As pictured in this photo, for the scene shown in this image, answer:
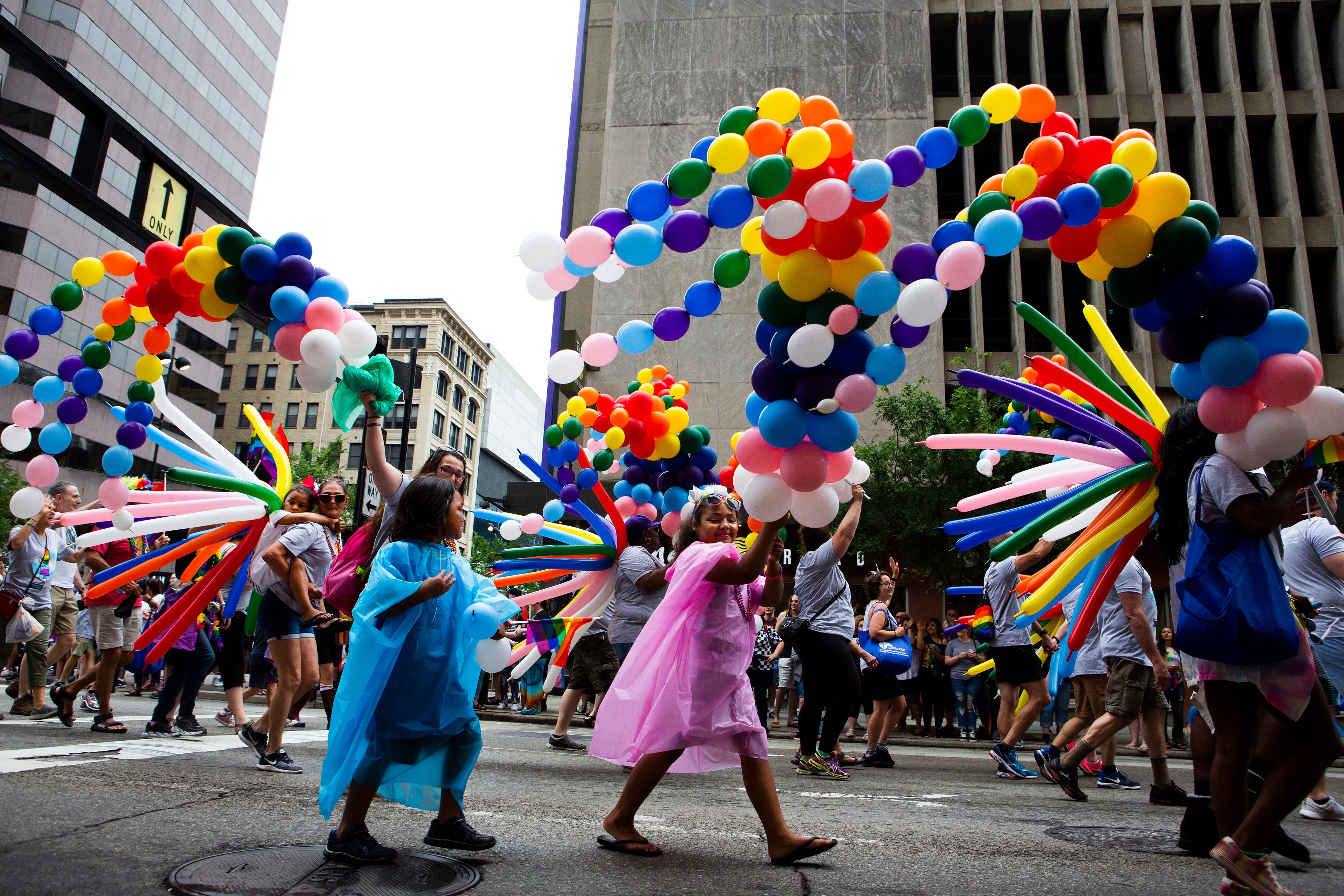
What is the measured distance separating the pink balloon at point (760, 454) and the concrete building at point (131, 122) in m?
29.6

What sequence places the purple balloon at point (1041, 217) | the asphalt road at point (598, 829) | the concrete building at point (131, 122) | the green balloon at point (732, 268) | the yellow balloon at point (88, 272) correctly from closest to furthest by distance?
the asphalt road at point (598, 829) → the purple balloon at point (1041, 217) → the green balloon at point (732, 268) → the yellow balloon at point (88, 272) → the concrete building at point (131, 122)

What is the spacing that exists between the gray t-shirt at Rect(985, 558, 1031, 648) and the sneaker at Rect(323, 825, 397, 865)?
5104 millimetres

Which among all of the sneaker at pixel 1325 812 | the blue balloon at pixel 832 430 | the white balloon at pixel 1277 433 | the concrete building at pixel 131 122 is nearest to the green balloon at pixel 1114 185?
the white balloon at pixel 1277 433

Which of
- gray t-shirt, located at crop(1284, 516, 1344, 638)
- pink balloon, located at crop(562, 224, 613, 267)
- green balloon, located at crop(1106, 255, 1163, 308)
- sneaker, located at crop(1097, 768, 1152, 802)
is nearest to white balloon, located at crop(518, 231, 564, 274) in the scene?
pink balloon, located at crop(562, 224, 613, 267)

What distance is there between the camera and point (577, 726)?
11.3 m

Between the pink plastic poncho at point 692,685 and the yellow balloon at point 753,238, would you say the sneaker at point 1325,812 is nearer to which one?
the pink plastic poncho at point 692,685

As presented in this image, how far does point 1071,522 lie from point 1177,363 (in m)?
1.17

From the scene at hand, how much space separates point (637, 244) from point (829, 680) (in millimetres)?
3794

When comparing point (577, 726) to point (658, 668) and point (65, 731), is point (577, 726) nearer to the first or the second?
point (65, 731)

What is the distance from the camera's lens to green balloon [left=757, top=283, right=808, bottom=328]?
127 inches

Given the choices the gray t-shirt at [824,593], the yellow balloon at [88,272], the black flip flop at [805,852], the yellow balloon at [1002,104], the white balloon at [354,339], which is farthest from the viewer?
the gray t-shirt at [824,593]

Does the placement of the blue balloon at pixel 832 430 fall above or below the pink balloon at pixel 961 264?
below

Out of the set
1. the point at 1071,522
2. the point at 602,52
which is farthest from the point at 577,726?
the point at 602,52

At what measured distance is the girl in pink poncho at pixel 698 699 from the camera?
10.2ft
